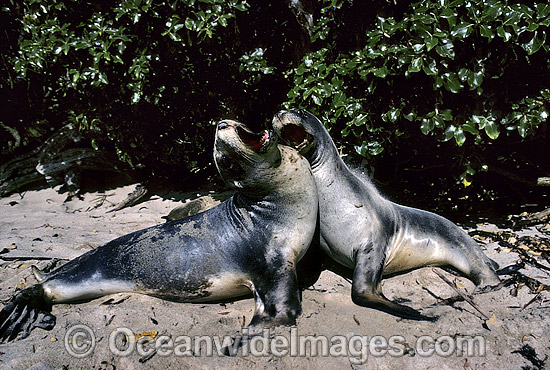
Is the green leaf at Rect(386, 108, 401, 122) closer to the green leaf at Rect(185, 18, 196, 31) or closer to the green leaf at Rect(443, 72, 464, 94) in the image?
the green leaf at Rect(443, 72, 464, 94)

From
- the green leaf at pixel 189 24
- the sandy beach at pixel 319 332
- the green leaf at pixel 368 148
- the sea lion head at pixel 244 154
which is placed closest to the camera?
the sandy beach at pixel 319 332

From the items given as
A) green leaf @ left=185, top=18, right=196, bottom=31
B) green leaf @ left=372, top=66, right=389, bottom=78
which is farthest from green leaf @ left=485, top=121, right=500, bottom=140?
green leaf @ left=185, top=18, right=196, bottom=31

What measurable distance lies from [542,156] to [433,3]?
2375 millimetres

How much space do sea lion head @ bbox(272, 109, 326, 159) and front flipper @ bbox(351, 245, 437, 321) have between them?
77 centimetres

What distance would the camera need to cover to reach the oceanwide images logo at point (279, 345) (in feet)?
6.71

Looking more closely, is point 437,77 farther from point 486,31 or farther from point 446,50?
point 486,31

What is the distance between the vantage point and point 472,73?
3092 millimetres

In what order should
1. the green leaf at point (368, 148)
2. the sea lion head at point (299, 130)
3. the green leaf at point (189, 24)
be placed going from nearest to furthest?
the sea lion head at point (299, 130), the green leaf at point (368, 148), the green leaf at point (189, 24)

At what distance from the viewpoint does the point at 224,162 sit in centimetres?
237

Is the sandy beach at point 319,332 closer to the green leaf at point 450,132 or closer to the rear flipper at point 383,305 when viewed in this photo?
the rear flipper at point 383,305

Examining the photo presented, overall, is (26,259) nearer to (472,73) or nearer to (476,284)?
(476,284)

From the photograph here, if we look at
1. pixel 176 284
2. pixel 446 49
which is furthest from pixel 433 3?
pixel 176 284

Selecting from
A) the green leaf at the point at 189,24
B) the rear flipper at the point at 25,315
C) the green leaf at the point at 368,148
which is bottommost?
the rear flipper at the point at 25,315

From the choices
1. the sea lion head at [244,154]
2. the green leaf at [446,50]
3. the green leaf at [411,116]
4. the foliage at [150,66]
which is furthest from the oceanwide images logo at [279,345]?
the foliage at [150,66]
